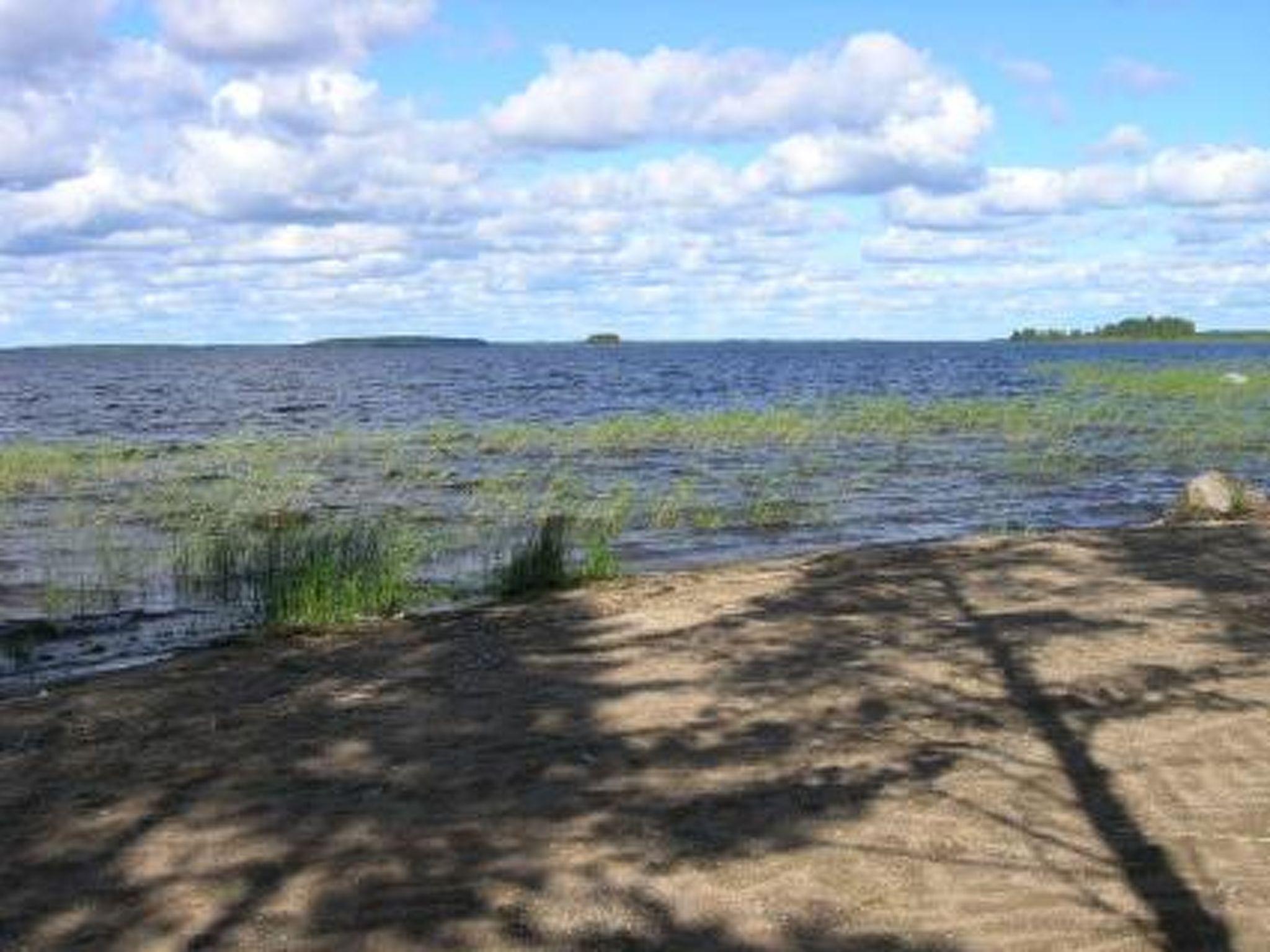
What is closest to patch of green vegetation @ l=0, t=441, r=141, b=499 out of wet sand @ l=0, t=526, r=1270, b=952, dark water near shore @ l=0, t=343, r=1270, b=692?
dark water near shore @ l=0, t=343, r=1270, b=692

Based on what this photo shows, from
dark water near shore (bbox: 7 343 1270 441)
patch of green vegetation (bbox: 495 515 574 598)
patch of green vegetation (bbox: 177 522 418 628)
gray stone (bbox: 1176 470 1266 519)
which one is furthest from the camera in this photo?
dark water near shore (bbox: 7 343 1270 441)

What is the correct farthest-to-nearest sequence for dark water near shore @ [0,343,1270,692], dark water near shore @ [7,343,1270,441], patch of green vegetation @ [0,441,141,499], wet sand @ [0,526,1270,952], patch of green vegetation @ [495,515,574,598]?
1. dark water near shore @ [7,343,1270,441]
2. patch of green vegetation @ [0,441,141,499]
3. dark water near shore @ [0,343,1270,692]
4. patch of green vegetation @ [495,515,574,598]
5. wet sand @ [0,526,1270,952]

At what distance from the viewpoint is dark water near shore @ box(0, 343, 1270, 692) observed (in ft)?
52.3

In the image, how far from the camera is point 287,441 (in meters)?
34.1

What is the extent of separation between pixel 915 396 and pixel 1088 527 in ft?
123

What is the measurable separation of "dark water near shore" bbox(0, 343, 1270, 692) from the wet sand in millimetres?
3944

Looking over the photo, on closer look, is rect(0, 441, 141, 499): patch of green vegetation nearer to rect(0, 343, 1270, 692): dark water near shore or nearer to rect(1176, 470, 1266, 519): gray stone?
rect(0, 343, 1270, 692): dark water near shore

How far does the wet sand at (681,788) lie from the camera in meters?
5.59

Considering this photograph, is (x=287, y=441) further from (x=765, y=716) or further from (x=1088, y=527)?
(x=765, y=716)

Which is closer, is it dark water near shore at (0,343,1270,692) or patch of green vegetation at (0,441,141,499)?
dark water near shore at (0,343,1270,692)

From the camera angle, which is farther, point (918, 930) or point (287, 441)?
point (287, 441)

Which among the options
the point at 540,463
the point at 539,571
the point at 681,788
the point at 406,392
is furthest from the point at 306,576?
the point at 406,392

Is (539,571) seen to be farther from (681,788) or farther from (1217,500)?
(1217,500)

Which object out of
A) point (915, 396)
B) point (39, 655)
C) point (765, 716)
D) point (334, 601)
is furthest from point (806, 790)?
point (915, 396)
